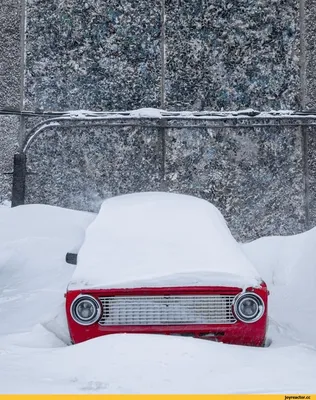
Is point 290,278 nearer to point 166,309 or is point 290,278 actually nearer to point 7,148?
point 166,309

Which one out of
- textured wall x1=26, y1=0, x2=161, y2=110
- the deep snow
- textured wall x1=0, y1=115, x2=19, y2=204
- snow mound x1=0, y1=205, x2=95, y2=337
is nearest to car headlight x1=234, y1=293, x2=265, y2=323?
the deep snow

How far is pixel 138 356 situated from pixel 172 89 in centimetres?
584

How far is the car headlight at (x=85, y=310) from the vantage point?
11.1 feet

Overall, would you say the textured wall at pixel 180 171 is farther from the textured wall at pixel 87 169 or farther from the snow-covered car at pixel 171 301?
the snow-covered car at pixel 171 301

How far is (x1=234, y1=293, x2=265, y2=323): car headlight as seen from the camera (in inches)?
133

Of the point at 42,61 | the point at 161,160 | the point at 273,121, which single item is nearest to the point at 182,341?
the point at 161,160

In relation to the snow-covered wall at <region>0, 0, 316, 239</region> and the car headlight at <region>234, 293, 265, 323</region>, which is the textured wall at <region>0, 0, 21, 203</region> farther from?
the car headlight at <region>234, 293, 265, 323</region>

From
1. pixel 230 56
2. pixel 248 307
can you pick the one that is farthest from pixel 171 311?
pixel 230 56

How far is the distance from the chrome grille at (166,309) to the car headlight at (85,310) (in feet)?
0.18

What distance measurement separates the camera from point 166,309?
3381 mm

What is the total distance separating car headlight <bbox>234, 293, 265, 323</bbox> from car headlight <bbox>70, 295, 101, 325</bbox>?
86 cm

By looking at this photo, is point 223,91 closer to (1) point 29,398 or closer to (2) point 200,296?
(2) point 200,296

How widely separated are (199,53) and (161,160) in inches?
67.9

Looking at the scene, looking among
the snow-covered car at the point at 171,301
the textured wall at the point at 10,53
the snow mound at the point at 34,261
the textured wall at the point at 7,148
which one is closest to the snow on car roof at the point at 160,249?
the snow-covered car at the point at 171,301
